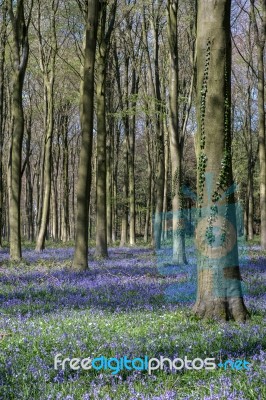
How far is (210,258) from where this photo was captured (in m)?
6.80

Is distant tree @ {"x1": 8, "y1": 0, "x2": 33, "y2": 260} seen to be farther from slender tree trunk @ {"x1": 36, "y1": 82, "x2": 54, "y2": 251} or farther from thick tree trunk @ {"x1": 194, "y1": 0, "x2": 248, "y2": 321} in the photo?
thick tree trunk @ {"x1": 194, "y1": 0, "x2": 248, "y2": 321}

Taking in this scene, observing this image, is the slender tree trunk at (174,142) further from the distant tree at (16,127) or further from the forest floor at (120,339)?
the forest floor at (120,339)

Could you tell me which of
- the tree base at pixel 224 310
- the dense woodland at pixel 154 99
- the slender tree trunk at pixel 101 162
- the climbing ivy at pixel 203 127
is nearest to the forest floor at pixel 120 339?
the tree base at pixel 224 310

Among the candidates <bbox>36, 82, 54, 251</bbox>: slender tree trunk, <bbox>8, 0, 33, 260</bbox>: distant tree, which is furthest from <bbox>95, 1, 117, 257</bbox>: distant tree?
<bbox>36, 82, 54, 251</bbox>: slender tree trunk

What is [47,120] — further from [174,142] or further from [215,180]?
[215,180]

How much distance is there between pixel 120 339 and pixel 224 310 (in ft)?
6.04

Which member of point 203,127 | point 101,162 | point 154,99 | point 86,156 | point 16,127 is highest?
point 154,99

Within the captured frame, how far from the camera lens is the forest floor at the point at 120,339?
4047mm

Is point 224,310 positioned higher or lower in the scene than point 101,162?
lower

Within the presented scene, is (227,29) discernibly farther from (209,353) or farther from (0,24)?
(0,24)

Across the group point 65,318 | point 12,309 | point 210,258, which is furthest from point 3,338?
point 210,258

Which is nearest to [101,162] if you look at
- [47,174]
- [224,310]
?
[47,174]

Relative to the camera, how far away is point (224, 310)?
668 cm

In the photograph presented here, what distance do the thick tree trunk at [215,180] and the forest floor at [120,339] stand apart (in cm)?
40
